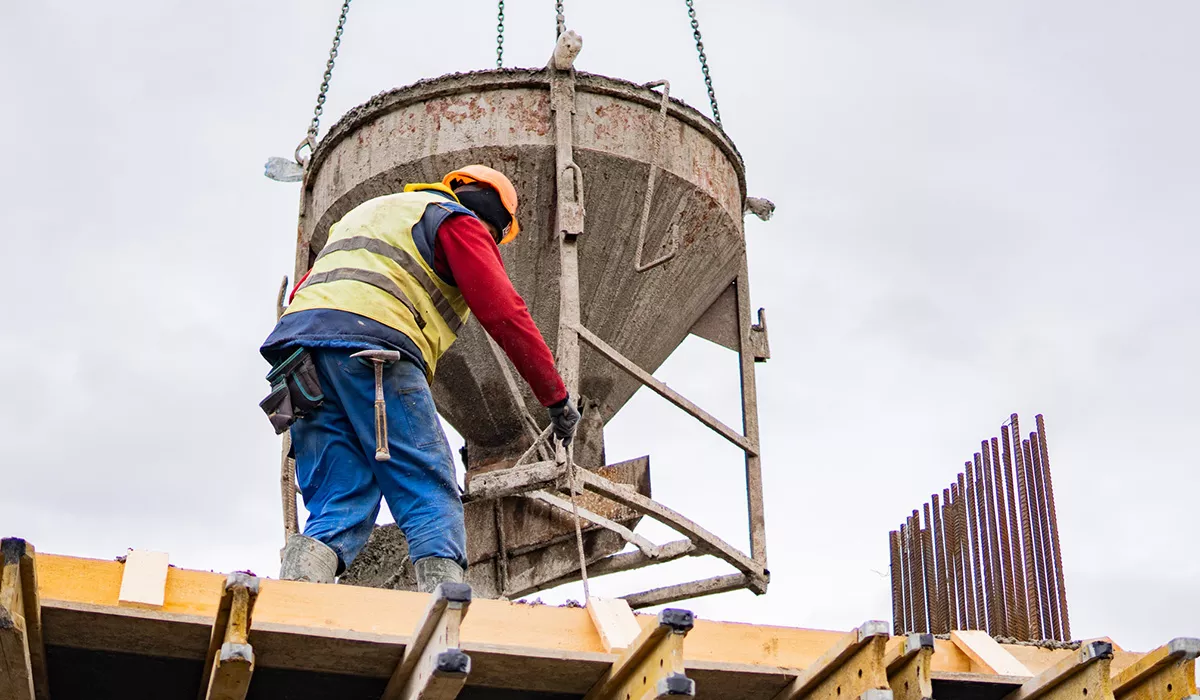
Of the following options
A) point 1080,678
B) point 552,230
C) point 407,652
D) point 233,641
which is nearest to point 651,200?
point 552,230

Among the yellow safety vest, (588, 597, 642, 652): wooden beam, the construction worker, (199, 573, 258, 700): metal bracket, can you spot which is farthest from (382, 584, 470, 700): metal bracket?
the yellow safety vest

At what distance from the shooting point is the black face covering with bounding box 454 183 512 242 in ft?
22.9

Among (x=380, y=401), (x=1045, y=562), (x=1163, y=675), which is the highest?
(x=1045, y=562)

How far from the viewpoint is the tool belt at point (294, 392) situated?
20.8 ft

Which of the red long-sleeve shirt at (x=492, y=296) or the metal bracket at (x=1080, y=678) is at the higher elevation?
the red long-sleeve shirt at (x=492, y=296)

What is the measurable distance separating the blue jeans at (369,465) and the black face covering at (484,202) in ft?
2.76

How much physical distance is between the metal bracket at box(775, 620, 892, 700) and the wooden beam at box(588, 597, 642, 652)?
1.59ft

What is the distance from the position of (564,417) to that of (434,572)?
0.99 m

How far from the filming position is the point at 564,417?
261 inches

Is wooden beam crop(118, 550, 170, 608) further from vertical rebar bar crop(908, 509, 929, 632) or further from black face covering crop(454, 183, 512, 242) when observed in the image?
vertical rebar bar crop(908, 509, 929, 632)

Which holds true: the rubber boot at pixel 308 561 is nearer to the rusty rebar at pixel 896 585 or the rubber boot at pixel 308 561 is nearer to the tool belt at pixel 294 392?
the tool belt at pixel 294 392

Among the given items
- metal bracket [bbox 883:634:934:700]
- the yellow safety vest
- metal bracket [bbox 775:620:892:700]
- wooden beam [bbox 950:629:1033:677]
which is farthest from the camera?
the yellow safety vest

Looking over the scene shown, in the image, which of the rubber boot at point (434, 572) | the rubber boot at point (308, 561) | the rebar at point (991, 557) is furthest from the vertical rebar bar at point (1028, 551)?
the rubber boot at point (308, 561)

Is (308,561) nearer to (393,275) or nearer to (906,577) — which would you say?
(393,275)
